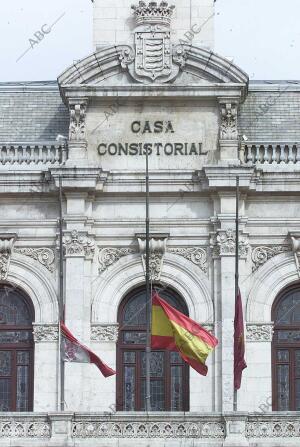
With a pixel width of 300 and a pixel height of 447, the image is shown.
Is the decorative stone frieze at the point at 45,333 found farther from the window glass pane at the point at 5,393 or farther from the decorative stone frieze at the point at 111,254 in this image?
the decorative stone frieze at the point at 111,254

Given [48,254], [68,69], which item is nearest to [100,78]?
[68,69]

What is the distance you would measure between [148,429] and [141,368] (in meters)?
5.44

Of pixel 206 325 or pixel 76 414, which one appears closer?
pixel 76 414

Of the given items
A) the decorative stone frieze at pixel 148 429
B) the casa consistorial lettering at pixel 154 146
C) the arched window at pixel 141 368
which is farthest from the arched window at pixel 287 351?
the casa consistorial lettering at pixel 154 146

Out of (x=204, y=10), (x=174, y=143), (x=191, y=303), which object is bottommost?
(x=191, y=303)

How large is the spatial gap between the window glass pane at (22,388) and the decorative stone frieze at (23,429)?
454 cm

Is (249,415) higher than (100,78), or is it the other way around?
(100,78)

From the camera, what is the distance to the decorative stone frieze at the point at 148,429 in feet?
191

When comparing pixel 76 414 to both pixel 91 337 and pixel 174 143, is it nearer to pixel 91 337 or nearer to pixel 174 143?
pixel 91 337

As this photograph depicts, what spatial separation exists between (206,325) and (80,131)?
6.89 meters

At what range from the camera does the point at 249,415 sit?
58.3 metres

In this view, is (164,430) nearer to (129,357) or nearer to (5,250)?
(129,357)

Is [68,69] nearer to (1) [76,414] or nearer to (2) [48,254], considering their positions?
(2) [48,254]

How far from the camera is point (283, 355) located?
209 ft
